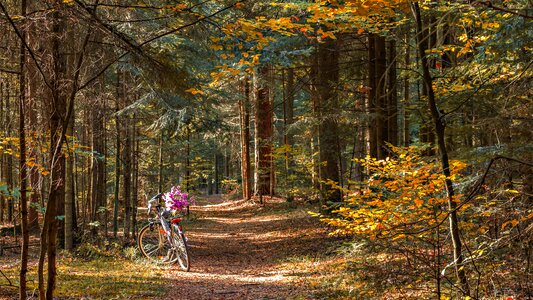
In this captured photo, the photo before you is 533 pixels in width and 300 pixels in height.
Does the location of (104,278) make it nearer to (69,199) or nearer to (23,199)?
(69,199)

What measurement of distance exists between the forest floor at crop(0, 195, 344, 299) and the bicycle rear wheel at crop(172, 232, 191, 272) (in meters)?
0.18

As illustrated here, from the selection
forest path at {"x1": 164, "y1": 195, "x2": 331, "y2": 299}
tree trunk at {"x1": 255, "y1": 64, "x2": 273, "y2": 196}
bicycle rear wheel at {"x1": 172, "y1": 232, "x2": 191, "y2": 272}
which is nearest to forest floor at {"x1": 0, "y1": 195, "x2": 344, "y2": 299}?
forest path at {"x1": 164, "y1": 195, "x2": 331, "y2": 299}

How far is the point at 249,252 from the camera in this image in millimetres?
11242

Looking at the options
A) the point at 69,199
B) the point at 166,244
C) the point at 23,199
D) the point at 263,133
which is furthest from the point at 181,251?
the point at 263,133

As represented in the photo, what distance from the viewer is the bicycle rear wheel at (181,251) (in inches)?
332

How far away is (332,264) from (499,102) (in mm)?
4293

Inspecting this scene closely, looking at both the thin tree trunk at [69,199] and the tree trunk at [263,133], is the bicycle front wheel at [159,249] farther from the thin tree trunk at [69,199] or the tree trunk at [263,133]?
the tree trunk at [263,133]

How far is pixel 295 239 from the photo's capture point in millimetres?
11570

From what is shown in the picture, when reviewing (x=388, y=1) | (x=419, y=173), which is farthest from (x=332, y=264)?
(x=388, y=1)

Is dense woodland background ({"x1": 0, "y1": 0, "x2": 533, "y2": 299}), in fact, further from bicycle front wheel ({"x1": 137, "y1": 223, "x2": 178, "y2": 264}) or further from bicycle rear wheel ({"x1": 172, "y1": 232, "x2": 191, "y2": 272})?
bicycle rear wheel ({"x1": 172, "y1": 232, "x2": 191, "y2": 272})

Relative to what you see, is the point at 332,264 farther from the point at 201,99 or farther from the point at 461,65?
the point at 201,99

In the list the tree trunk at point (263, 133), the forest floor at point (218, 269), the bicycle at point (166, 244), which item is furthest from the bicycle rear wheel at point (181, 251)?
the tree trunk at point (263, 133)

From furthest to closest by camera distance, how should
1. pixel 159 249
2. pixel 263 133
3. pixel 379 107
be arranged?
pixel 263 133 < pixel 159 249 < pixel 379 107

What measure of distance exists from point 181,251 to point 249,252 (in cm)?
301
